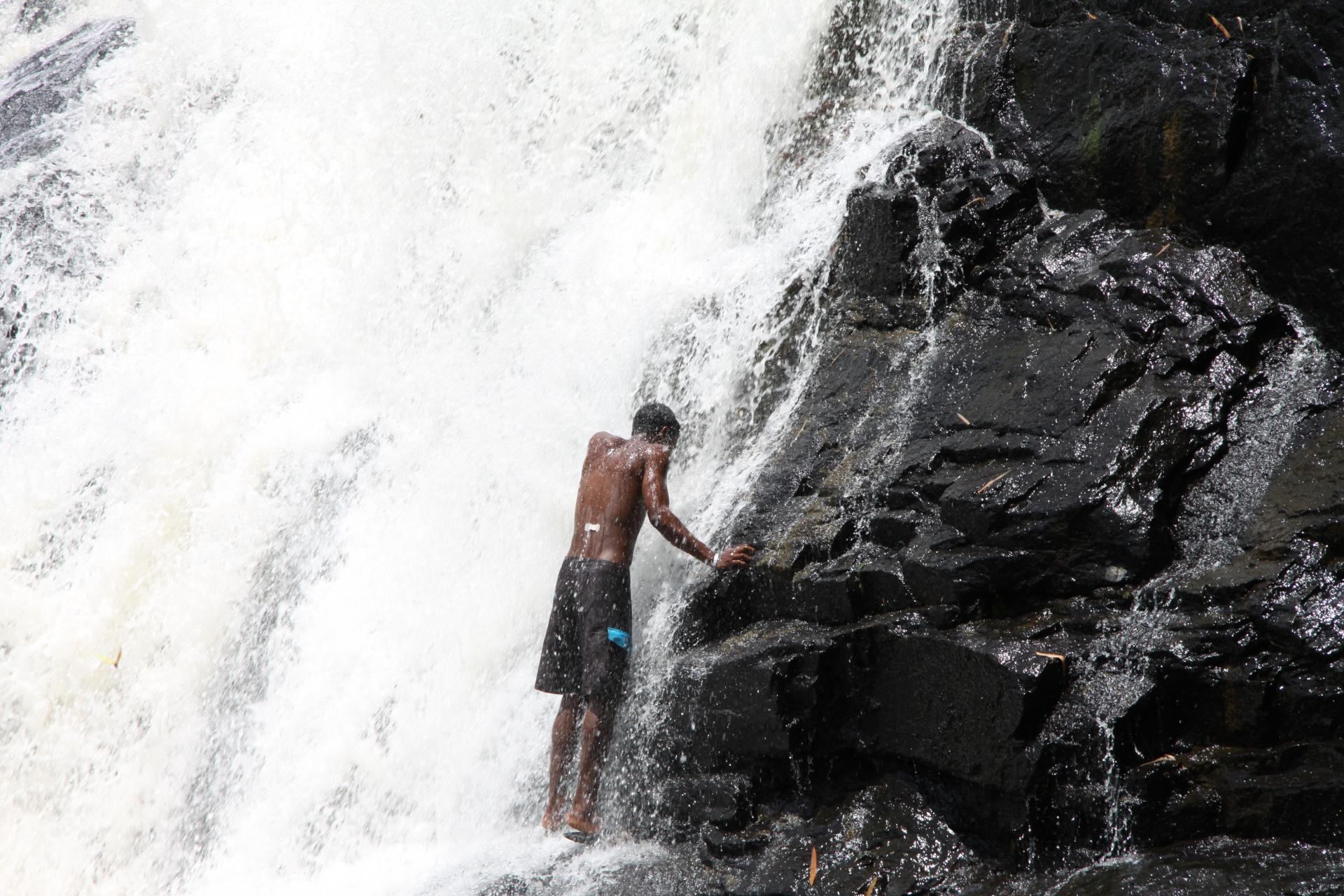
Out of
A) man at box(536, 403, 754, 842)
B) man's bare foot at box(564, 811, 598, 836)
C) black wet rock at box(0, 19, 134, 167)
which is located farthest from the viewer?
black wet rock at box(0, 19, 134, 167)

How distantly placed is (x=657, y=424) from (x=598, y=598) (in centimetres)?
106

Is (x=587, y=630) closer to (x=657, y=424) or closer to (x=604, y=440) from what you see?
(x=604, y=440)

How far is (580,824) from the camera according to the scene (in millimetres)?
5418

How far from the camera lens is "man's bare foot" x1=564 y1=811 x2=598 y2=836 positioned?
5.41 meters

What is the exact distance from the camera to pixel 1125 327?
5.73m

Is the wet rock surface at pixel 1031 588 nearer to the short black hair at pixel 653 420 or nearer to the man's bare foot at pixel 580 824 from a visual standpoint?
the man's bare foot at pixel 580 824

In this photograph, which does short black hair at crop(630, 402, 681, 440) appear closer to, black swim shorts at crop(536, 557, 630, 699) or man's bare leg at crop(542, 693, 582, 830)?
black swim shorts at crop(536, 557, 630, 699)

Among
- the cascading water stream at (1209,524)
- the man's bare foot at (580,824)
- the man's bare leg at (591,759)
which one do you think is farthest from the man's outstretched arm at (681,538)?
the cascading water stream at (1209,524)

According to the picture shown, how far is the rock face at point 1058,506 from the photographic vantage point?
15.1 feet

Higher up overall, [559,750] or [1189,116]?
[1189,116]

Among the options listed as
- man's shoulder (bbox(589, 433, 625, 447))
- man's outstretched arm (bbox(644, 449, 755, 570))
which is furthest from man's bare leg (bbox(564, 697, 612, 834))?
man's shoulder (bbox(589, 433, 625, 447))

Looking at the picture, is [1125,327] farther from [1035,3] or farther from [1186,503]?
[1035,3]

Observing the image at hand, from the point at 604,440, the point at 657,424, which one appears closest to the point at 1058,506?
the point at 657,424

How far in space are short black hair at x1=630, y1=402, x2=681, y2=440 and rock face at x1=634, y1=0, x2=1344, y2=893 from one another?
0.65m
